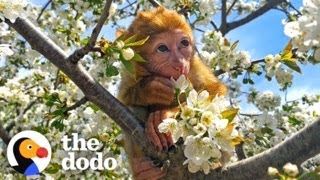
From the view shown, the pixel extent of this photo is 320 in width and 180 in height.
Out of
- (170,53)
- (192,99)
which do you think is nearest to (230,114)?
(192,99)

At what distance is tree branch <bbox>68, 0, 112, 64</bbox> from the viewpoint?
99.6 inches

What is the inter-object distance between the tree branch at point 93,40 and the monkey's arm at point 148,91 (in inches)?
18.6

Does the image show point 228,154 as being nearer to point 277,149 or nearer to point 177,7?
point 277,149

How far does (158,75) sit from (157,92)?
28cm

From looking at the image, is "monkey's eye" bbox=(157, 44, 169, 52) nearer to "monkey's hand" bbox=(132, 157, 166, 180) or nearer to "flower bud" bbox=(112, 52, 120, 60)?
"flower bud" bbox=(112, 52, 120, 60)

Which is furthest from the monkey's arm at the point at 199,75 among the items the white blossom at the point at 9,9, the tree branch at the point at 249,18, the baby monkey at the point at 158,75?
the tree branch at the point at 249,18

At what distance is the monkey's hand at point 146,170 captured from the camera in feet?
8.53

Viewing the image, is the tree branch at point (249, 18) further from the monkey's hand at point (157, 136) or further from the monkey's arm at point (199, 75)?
the monkey's hand at point (157, 136)

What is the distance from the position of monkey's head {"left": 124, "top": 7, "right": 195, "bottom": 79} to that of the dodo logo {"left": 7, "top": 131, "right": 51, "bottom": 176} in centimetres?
150

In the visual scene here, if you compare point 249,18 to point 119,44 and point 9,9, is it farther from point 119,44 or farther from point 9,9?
point 9,9

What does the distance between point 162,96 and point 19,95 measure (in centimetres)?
553

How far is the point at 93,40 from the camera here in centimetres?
270

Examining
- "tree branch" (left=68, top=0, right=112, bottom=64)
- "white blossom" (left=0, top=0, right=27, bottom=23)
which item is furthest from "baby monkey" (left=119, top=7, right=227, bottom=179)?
"white blossom" (left=0, top=0, right=27, bottom=23)

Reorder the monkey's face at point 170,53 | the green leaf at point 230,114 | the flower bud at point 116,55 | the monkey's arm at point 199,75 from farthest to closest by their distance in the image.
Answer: the monkey's arm at point 199,75
the monkey's face at point 170,53
the flower bud at point 116,55
the green leaf at point 230,114
